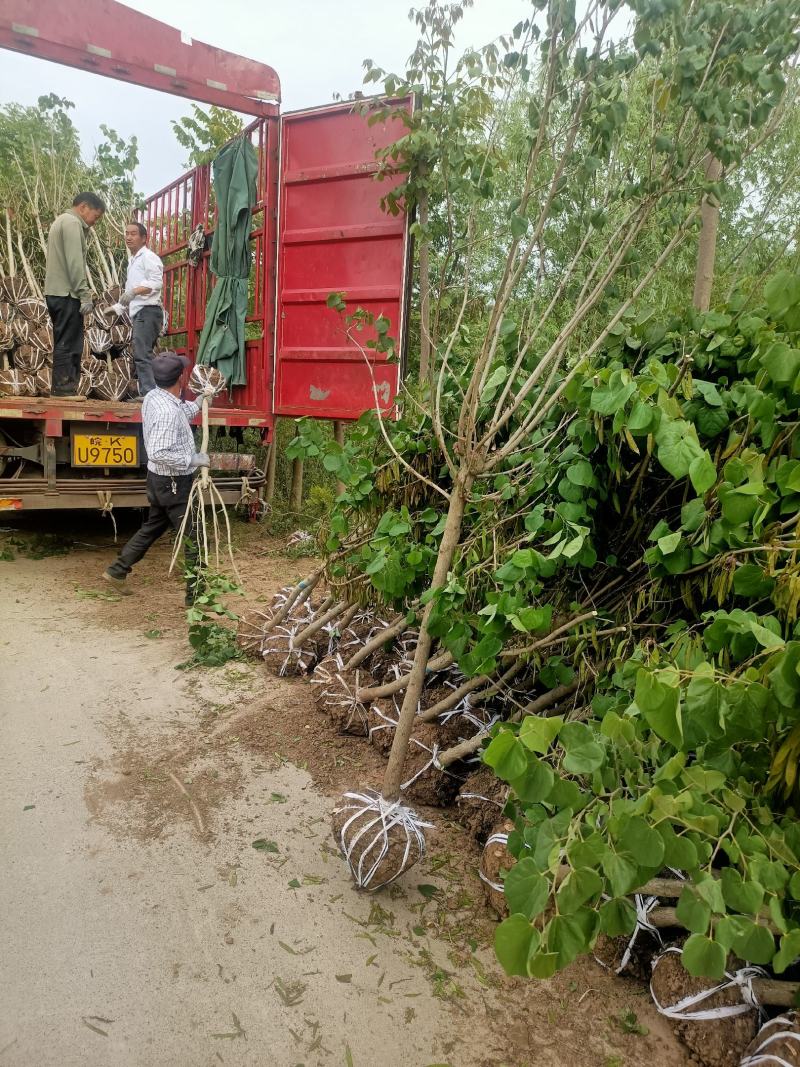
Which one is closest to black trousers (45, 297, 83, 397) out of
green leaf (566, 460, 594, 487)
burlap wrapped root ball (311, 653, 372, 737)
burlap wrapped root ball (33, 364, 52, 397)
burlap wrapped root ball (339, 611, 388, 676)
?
burlap wrapped root ball (33, 364, 52, 397)

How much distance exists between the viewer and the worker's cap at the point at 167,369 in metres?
4.93

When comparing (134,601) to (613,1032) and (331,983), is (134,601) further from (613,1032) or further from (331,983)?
(613,1032)

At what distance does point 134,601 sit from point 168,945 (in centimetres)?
346

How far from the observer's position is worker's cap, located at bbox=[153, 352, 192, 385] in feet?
16.2

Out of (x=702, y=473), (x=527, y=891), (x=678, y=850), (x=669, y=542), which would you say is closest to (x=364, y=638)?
(x=669, y=542)

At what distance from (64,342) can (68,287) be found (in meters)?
0.45

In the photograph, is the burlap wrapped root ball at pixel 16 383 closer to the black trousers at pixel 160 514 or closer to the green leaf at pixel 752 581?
the black trousers at pixel 160 514

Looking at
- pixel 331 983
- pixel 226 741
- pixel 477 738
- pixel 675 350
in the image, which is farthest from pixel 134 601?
pixel 675 350

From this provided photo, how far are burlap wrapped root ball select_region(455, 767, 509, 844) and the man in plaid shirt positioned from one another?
101 inches

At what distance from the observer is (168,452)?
5059 mm

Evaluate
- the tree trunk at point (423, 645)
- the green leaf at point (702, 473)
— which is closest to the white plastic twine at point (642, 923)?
the tree trunk at point (423, 645)

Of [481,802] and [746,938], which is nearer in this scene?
[746,938]

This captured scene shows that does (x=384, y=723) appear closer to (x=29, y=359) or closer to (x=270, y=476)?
(x=270, y=476)

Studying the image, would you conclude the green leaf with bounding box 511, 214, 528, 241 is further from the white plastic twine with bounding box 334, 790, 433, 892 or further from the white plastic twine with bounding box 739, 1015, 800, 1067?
the white plastic twine with bounding box 739, 1015, 800, 1067
